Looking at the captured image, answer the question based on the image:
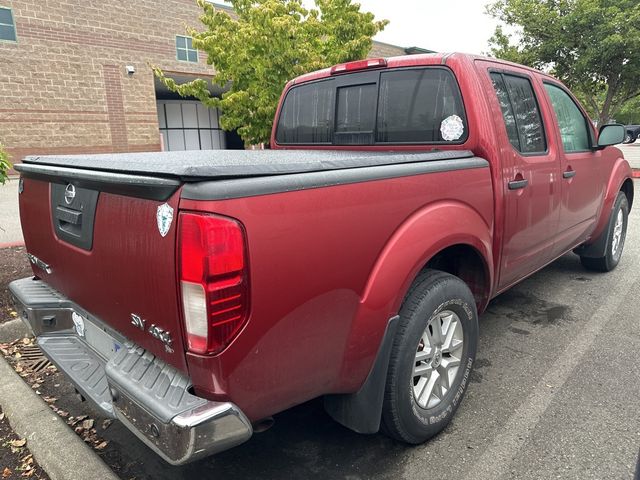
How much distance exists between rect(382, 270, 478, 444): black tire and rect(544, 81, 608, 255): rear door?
165 cm

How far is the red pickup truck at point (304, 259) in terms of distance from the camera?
155 centimetres

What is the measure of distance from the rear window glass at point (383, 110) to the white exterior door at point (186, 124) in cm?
1845

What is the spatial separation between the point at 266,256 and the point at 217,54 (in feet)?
20.3

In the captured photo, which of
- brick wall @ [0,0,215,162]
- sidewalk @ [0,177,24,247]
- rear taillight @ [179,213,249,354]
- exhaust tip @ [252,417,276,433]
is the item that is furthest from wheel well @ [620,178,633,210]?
brick wall @ [0,0,215,162]

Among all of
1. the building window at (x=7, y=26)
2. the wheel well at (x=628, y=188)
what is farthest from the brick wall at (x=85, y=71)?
the wheel well at (x=628, y=188)

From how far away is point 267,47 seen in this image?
6.60 metres

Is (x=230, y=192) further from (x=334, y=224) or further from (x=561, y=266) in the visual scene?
(x=561, y=266)

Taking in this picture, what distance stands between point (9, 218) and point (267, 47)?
5.92 meters

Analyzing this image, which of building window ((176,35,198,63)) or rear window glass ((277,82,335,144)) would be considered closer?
rear window glass ((277,82,335,144))

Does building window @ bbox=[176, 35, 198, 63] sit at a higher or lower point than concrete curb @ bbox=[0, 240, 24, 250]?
higher

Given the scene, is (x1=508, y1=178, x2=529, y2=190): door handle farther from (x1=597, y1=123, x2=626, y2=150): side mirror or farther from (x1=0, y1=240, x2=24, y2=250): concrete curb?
(x1=0, y1=240, x2=24, y2=250): concrete curb

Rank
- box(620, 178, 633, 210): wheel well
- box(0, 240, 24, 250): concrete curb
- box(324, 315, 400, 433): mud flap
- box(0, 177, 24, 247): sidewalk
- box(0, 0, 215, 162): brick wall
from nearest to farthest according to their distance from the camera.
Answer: box(324, 315, 400, 433): mud flap → box(620, 178, 633, 210): wheel well → box(0, 240, 24, 250): concrete curb → box(0, 177, 24, 247): sidewalk → box(0, 0, 215, 162): brick wall

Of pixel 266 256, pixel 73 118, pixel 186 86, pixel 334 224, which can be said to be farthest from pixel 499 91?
pixel 73 118

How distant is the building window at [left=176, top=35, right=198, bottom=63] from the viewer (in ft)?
60.4
